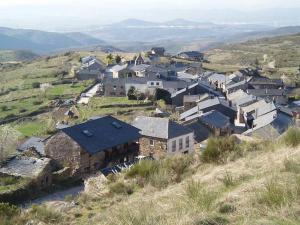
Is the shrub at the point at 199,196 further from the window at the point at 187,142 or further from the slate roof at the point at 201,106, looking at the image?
the slate roof at the point at 201,106

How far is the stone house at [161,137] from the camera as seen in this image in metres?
30.6

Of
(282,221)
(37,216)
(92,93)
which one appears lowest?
(92,93)

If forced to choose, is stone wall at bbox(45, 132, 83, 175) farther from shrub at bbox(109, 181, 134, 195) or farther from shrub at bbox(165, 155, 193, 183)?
shrub at bbox(109, 181, 134, 195)

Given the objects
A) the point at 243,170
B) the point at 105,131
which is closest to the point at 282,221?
the point at 243,170

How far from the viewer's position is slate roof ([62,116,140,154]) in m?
25.9

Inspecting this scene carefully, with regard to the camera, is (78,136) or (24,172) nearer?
(24,172)

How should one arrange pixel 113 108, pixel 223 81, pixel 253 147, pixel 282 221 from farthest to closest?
pixel 223 81 → pixel 113 108 → pixel 253 147 → pixel 282 221

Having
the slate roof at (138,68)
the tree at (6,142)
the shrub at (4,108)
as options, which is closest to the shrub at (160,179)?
the tree at (6,142)

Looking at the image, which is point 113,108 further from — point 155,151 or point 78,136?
point 78,136

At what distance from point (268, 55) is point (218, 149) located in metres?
126

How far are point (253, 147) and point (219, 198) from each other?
249 inches

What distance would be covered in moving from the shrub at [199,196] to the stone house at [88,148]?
17323 mm

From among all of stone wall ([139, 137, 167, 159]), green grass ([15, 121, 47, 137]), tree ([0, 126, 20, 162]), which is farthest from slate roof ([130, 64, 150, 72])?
stone wall ([139, 137, 167, 159])

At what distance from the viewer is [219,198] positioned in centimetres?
819
